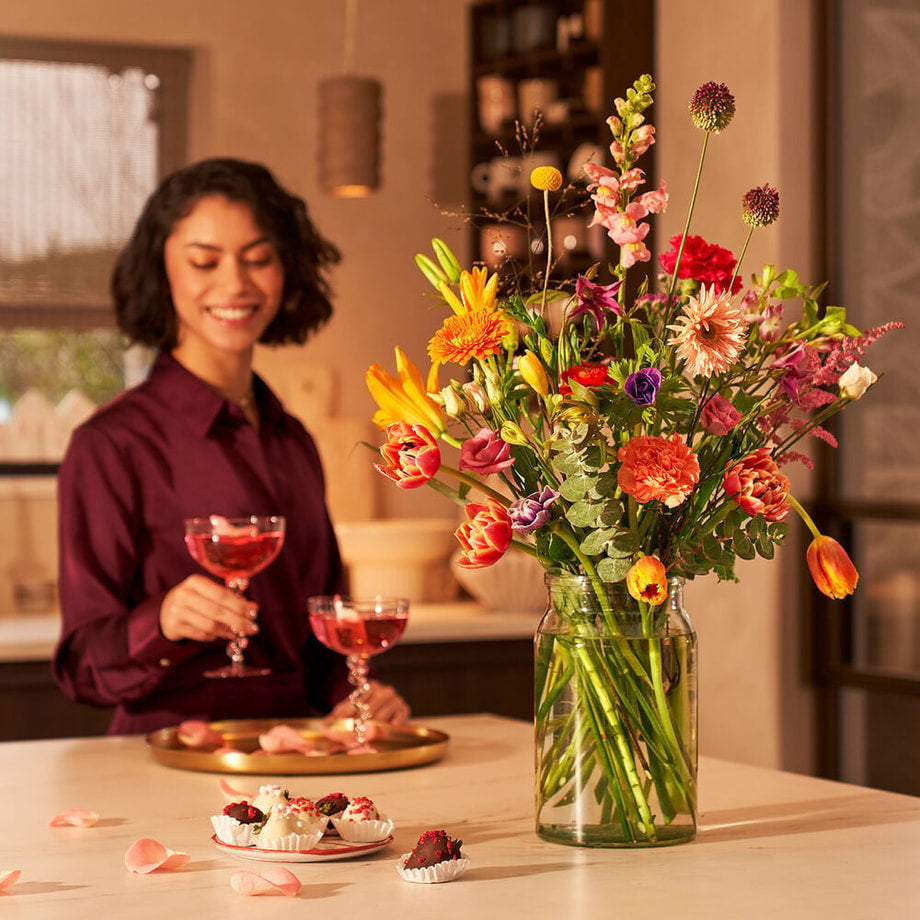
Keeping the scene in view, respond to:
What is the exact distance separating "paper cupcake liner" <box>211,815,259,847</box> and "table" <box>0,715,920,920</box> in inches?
0.7

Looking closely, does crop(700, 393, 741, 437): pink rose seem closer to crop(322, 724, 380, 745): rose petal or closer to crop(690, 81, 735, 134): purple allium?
crop(690, 81, 735, 134): purple allium

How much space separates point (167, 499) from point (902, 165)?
2.10 meters

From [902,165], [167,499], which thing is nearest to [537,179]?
[167,499]

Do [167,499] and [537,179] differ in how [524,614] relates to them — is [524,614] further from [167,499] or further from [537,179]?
[537,179]

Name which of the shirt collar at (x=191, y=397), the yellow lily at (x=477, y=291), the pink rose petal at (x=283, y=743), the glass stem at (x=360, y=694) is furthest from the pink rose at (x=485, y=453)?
the shirt collar at (x=191, y=397)

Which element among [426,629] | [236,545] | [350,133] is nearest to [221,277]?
[236,545]

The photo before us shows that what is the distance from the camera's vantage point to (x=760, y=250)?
3.79m

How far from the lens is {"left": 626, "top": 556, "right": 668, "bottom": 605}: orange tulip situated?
48.7 inches

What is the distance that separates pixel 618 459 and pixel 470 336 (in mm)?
155

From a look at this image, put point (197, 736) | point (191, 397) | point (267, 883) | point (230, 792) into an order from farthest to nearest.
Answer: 1. point (191, 397)
2. point (197, 736)
3. point (230, 792)
4. point (267, 883)

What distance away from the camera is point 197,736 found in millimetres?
1881

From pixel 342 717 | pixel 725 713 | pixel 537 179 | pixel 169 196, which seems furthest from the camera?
pixel 725 713

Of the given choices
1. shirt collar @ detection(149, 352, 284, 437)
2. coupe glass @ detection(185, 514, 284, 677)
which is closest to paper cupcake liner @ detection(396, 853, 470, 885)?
coupe glass @ detection(185, 514, 284, 677)

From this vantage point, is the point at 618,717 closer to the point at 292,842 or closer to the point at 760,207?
the point at 292,842
